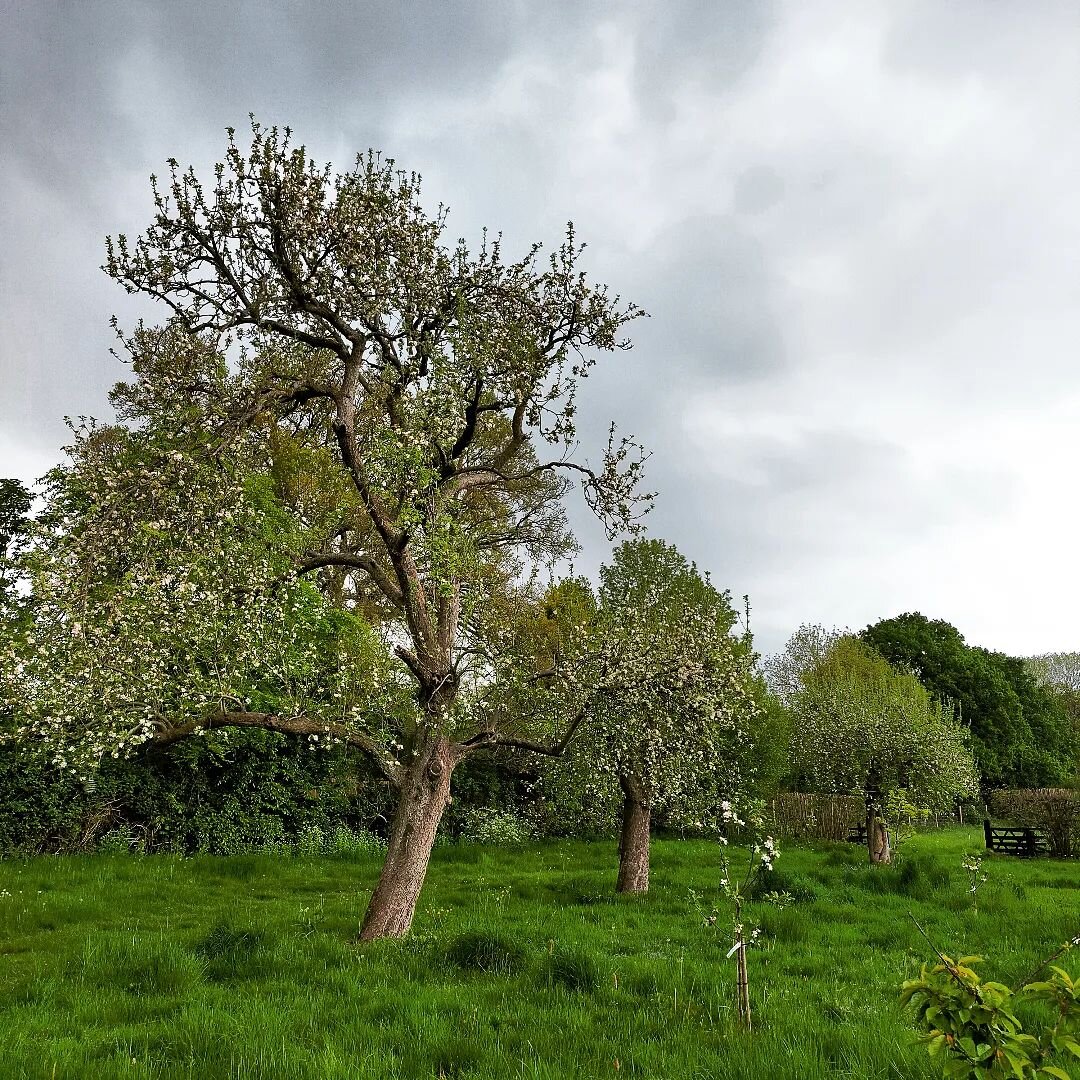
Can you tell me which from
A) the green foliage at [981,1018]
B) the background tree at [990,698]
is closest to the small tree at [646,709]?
the green foliage at [981,1018]

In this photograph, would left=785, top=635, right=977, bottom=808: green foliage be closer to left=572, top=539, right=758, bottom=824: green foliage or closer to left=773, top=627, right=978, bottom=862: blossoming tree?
left=773, top=627, right=978, bottom=862: blossoming tree

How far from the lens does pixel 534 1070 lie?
612cm

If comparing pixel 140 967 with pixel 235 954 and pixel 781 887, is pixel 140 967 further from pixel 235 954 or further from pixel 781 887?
pixel 781 887

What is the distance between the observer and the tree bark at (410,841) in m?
12.4

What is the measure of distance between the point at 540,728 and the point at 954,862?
20340 mm

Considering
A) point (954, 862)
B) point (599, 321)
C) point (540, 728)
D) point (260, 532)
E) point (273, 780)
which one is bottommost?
point (954, 862)

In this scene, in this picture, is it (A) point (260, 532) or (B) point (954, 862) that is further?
(B) point (954, 862)

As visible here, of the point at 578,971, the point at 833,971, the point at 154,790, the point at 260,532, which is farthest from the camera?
the point at 154,790

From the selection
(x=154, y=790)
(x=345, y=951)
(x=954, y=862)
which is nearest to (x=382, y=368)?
(x=345, y=951)

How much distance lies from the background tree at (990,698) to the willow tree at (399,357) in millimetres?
55631

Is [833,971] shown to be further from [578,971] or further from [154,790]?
[154,790]

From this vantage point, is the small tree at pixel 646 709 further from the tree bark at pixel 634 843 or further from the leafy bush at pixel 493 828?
the leafy bush at pixel 493 828

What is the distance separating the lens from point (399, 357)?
14.6m

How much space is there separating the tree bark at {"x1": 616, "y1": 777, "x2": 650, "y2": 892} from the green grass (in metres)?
0.68
